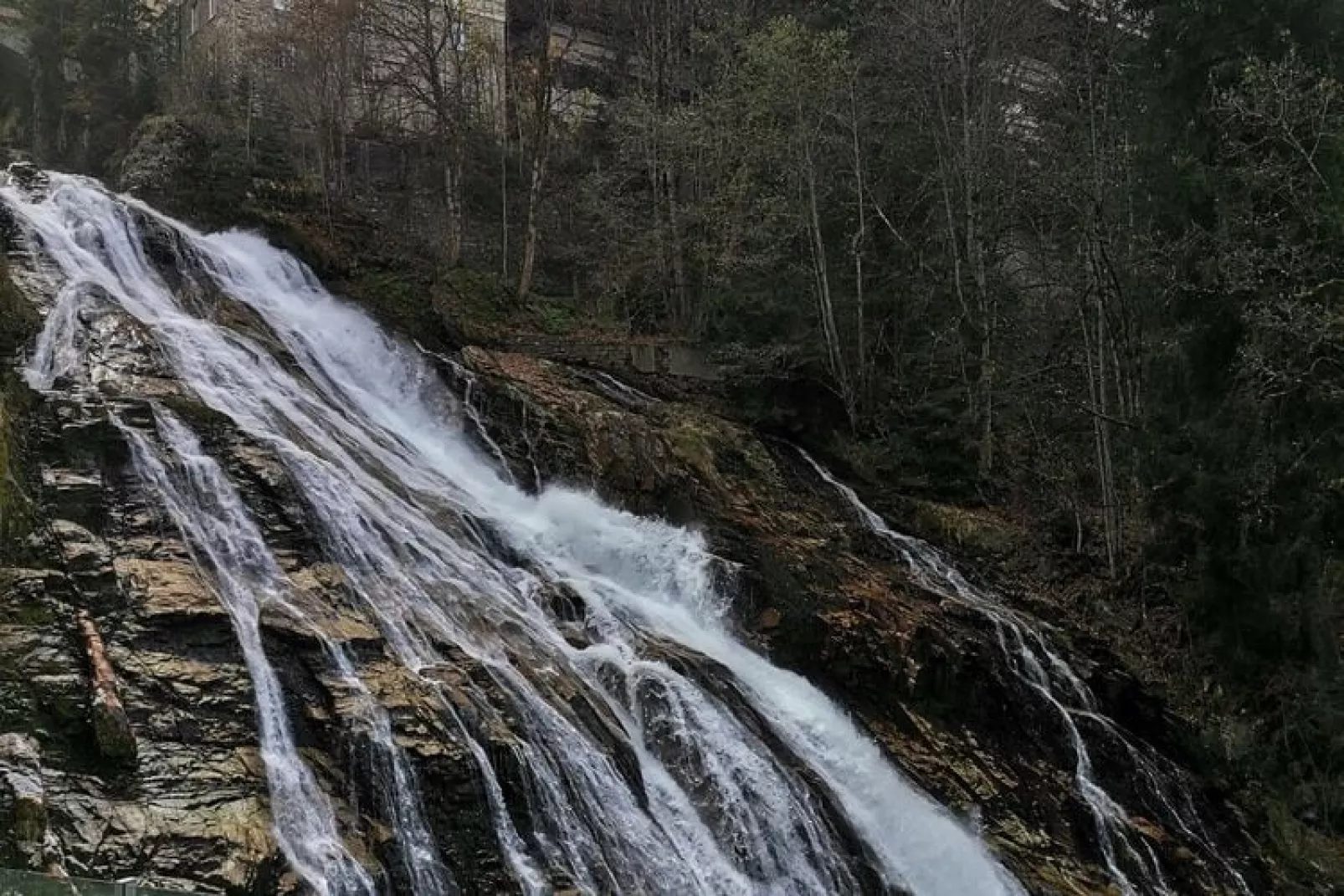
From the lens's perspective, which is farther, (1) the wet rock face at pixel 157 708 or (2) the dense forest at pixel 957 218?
(2) the dense forest at pixel 957 218

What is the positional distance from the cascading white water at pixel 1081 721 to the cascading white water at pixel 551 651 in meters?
1.80

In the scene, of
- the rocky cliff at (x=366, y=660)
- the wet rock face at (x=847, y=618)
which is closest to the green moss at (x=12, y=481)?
the rocky cliff at (x=366, y=660)

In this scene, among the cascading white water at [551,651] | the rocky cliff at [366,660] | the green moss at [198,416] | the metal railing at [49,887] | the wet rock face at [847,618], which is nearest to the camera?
the metal railing at [49,887]

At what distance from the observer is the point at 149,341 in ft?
46.5

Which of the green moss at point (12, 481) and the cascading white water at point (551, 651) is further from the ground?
the green moss at point (12, 481)

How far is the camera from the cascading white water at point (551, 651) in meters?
9.29

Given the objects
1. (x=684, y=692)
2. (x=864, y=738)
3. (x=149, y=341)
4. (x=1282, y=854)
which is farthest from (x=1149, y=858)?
(x=149, y=341)

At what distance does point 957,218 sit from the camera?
70.4 feet

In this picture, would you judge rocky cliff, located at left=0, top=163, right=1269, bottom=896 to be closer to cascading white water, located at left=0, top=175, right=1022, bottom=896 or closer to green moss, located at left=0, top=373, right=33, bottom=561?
green moss, located at left=0, top=373, right=33, bottom=561

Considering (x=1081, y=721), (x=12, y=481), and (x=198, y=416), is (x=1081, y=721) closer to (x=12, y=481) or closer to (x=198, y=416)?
(x=198, y=416)

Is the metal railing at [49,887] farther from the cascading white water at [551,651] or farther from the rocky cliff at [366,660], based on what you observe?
the cascading white water at [551,651]

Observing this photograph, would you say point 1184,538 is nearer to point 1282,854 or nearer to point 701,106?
point 1282,854

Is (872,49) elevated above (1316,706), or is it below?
above

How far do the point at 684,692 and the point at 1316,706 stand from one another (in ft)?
24.4
